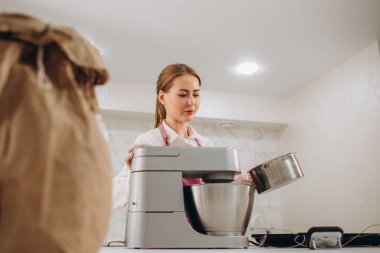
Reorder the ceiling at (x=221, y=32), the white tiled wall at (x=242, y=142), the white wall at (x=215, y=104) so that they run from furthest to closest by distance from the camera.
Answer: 1. the white tiled wall at (x=242, y=142)
2. the white wall at (x=215, y=104)
3. the ceiling at (x=221, y=32)

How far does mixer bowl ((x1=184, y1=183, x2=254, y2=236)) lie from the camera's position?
763mm

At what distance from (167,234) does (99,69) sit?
0.54 m

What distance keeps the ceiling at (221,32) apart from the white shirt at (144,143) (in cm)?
80

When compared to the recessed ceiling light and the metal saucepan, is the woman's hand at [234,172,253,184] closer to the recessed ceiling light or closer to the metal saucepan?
the metal saucepan

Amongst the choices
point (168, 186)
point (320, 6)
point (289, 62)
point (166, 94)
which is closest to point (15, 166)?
point (168, 186)

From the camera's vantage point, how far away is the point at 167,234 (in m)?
0.75

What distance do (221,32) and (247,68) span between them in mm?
522

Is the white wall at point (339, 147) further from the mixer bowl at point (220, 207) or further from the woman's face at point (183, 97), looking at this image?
the mixer bowl at point (220, 207)

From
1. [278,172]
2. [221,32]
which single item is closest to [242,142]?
[221,32]

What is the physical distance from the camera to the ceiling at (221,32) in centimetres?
179

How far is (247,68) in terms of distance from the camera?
8.15 ft

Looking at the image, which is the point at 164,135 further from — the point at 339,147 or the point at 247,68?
the point at 339,147

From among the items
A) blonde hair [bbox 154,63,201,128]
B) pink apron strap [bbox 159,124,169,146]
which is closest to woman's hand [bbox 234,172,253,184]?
pink apron strap [bbox 159,124,169,146]

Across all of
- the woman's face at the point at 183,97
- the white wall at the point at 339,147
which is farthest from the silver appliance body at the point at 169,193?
the white wall at the point at 339,147
